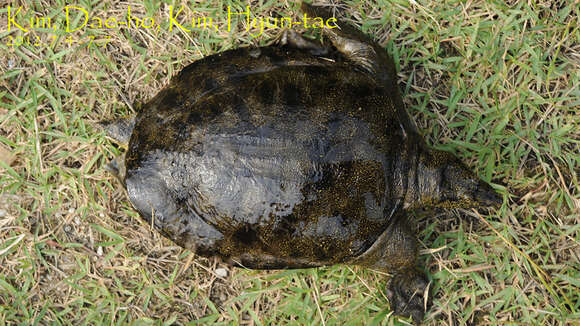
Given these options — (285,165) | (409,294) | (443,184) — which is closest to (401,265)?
(409,294)

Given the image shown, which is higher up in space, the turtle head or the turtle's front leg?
the turtle head

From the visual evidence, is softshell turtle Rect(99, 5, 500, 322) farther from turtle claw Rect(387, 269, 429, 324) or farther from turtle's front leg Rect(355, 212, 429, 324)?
turtle claw Rect(387, 269, 429, 324)

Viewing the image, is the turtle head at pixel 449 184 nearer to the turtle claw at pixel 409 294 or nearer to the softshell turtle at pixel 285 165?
the softshell turtle at pixel 285 165

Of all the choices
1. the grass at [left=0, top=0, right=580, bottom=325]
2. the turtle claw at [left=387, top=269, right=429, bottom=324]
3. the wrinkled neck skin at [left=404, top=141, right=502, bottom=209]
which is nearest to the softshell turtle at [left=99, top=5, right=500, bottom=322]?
the wrinkled neck skin at [left=404, top=141, right=502, bottom=209]

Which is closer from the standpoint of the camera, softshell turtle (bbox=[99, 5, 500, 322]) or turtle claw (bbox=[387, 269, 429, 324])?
softshell turtle (bbox=[99, 5, 500, 322])

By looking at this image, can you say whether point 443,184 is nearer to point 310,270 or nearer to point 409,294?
point 409,294

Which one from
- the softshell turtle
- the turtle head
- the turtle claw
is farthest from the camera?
the turtle claw

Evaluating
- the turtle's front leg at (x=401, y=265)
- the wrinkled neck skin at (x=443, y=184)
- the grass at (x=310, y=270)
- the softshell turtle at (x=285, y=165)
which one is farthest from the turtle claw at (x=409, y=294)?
the wrinkled neck skin at (x=443, y=184)
